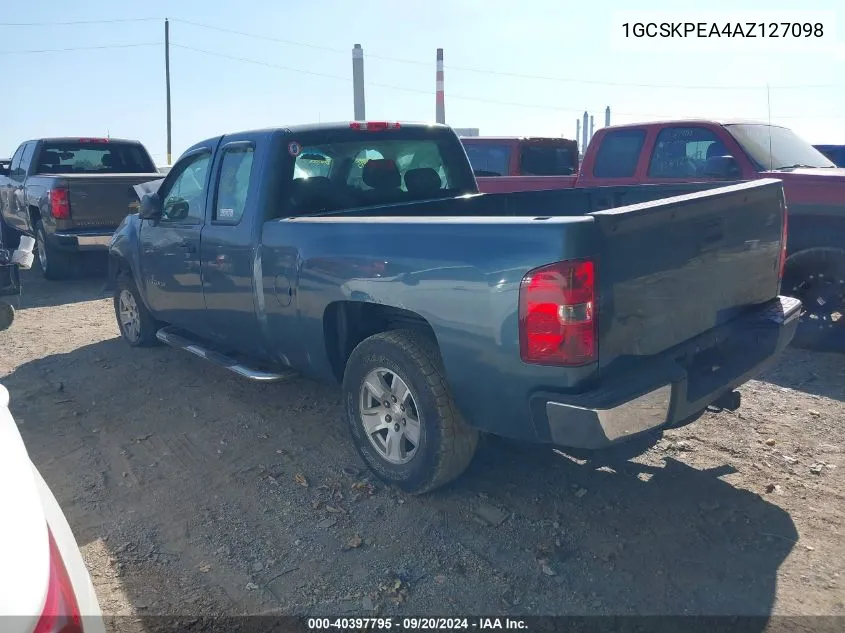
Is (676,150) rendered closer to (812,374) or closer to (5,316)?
(812,374)

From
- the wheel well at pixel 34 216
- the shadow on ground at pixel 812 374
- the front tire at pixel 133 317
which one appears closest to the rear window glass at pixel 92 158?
the wheel well at pixel 34 216

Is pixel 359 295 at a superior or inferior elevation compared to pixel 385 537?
superior

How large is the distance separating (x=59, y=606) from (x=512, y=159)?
9.01m

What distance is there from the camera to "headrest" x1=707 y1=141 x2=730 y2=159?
679 centimetres

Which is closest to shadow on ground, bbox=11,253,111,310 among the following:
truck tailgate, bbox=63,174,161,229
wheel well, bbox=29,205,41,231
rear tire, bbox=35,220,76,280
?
rear tire, bbox=35,220,76,280

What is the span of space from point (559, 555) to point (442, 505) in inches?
26.6

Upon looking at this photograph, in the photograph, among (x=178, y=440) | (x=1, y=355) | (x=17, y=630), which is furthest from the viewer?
(x=1, y=355)

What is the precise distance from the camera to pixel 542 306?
2812mm

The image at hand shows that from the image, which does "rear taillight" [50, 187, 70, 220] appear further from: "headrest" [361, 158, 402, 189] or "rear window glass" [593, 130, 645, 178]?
"rear window glass" [593, 130, 645, 178]

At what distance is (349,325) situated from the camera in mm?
3928

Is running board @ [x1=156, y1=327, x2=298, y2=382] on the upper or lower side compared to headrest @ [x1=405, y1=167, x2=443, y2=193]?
lower

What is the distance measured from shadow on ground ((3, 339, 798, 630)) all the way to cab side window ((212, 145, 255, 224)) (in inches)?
53.6

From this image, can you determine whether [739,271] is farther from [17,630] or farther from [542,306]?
[17,630]

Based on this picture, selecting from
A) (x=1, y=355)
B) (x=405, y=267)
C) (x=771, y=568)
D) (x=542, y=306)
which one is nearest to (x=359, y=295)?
(x=405, y=267)
